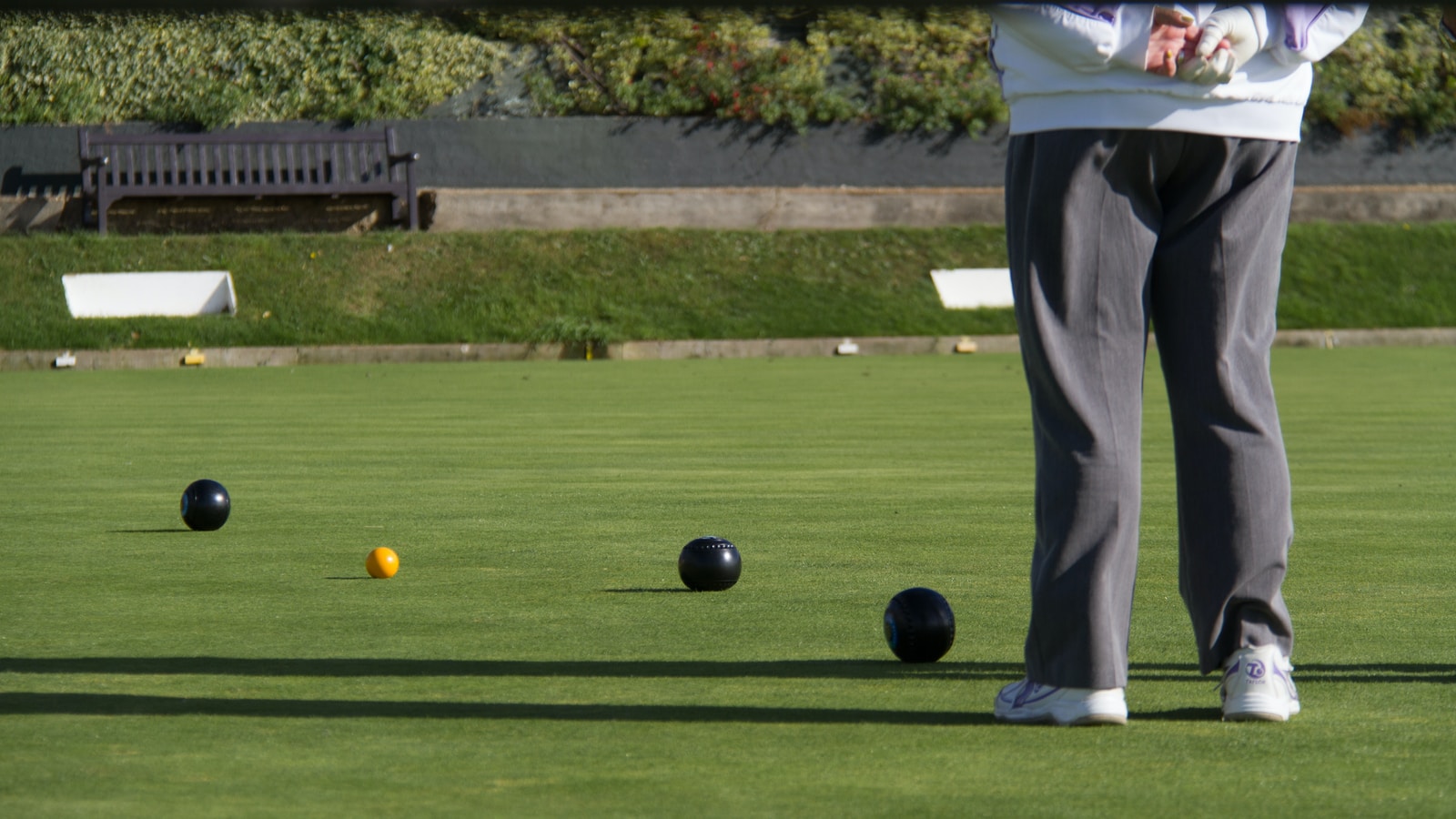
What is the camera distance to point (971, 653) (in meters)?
3.82

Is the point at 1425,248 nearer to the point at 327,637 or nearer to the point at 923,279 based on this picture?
the point at 923,279

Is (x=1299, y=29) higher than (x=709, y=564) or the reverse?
higher

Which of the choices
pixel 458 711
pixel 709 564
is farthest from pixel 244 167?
pixel 458 711

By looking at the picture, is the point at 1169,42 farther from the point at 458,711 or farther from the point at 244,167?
the point at 244,167

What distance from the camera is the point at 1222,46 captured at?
9.83 ft

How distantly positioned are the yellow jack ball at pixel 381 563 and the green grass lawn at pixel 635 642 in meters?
0.06

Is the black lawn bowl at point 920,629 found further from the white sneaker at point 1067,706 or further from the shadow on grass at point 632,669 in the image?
the white sneaker at point 1067,706

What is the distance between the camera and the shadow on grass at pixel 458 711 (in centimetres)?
313

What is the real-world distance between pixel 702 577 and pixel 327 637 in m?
1.01

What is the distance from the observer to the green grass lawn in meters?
2.66

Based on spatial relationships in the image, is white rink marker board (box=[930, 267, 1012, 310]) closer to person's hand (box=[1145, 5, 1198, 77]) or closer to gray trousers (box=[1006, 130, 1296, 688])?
gray trousers (box=[1006, 130, 1296, 688])

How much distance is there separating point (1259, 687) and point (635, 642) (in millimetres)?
1407

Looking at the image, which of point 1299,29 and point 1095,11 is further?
point 1299,29

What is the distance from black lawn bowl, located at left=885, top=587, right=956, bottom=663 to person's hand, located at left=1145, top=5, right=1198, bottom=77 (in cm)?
119
